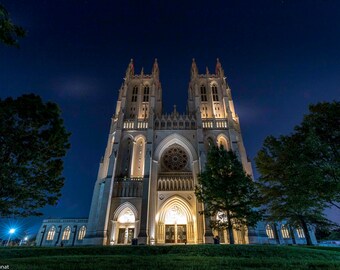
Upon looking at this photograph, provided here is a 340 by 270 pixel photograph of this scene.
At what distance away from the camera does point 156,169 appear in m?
27.9

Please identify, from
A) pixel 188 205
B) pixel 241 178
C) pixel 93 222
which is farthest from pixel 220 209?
pixel 93 222

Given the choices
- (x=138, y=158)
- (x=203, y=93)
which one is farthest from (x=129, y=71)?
(x=138, y=158)

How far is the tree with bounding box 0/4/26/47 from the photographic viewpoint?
4.30 meters

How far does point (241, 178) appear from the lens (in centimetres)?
1723

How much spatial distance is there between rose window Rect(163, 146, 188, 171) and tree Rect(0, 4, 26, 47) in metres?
27.5

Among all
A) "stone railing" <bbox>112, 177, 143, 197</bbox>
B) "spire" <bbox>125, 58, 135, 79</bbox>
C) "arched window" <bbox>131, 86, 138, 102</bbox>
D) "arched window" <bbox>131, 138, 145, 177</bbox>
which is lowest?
"stone railing" <bbox>112, 177, 143, 197</bbox>

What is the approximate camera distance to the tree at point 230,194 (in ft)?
54.0

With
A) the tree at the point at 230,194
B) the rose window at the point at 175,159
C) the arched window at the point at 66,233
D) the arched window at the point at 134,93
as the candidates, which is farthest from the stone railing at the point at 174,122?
the arched window at the point at 66,233

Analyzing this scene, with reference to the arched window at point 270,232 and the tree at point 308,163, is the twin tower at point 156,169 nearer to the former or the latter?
the tree at point 308,163

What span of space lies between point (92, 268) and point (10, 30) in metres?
7.53

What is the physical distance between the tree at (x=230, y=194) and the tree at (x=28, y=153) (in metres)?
13.5

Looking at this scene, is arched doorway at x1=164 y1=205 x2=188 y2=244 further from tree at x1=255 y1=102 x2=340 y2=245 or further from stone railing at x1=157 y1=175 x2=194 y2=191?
tree at x1=255 y1=102 x2=340 y2=245

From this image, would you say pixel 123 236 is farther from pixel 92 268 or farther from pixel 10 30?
pixel 10 30

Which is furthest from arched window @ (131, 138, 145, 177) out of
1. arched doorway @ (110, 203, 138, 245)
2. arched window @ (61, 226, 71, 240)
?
arched window @ (61, 226, 71, 240)
